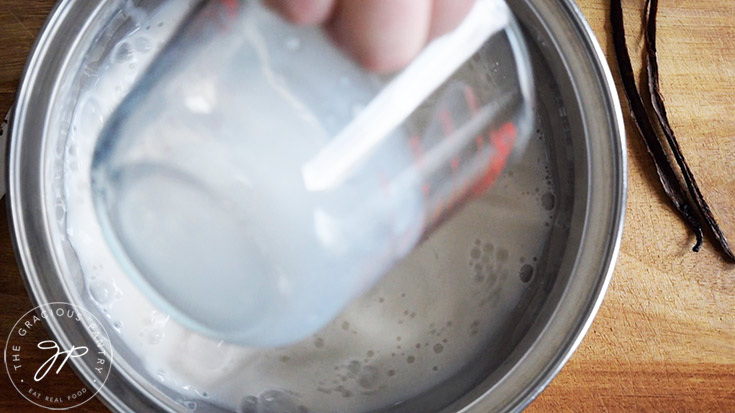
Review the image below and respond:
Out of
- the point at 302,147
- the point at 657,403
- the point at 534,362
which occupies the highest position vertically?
the point at 302,147

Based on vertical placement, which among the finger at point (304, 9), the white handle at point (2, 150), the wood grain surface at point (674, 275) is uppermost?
the white handle at point (2, 150)

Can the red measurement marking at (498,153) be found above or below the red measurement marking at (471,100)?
below

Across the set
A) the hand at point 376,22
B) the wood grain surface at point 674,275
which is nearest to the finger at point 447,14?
the hand at point 376,22

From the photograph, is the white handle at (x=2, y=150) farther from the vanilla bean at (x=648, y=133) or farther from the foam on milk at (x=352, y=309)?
the vanilla bean at (x=648, y=133)

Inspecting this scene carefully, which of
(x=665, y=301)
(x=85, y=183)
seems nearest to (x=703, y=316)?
(x=665, y=301)

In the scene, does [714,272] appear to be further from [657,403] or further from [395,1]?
[395,1]

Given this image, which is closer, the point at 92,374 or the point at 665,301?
the point at 92,374

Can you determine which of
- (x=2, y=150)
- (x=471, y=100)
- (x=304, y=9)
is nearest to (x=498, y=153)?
(x=471, y=100)
